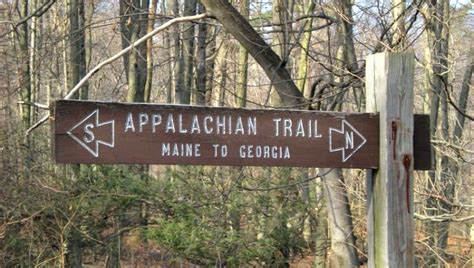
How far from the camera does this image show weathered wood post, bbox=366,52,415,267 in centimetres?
319

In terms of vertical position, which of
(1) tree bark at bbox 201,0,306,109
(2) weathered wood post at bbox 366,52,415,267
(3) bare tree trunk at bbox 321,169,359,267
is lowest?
(3) bare tree trunk at bbox 321,169,359,267

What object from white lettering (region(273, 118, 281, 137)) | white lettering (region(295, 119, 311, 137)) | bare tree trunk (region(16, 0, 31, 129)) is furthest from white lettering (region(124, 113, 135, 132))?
bare tree trunk (region(16, 0, 31, 129))

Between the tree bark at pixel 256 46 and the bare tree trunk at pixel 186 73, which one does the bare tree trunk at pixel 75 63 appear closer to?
the tree bark at pixel 256 46

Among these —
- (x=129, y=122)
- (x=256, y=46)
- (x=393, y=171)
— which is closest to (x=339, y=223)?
(x=256, y=46)

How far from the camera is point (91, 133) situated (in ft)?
9.36

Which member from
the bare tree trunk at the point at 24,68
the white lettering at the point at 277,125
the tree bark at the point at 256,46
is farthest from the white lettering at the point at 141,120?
the bare tree trunk at the point at 24,68

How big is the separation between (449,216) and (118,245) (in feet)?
17.4

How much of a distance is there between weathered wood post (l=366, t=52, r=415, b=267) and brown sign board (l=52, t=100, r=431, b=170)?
68 millimetres

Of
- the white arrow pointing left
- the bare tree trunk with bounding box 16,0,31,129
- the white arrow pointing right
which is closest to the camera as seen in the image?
the white arrow pointing left

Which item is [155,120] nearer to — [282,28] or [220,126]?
[220,126]

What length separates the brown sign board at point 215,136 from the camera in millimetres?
2838

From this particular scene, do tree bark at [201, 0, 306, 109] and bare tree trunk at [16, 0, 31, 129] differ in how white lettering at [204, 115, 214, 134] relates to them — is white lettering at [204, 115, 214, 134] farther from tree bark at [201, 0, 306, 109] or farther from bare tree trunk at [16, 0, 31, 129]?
bare tree trunk at [16, 0, 31, 129]

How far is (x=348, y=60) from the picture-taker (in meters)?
6.54

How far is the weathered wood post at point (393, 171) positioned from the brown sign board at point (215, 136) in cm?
7
